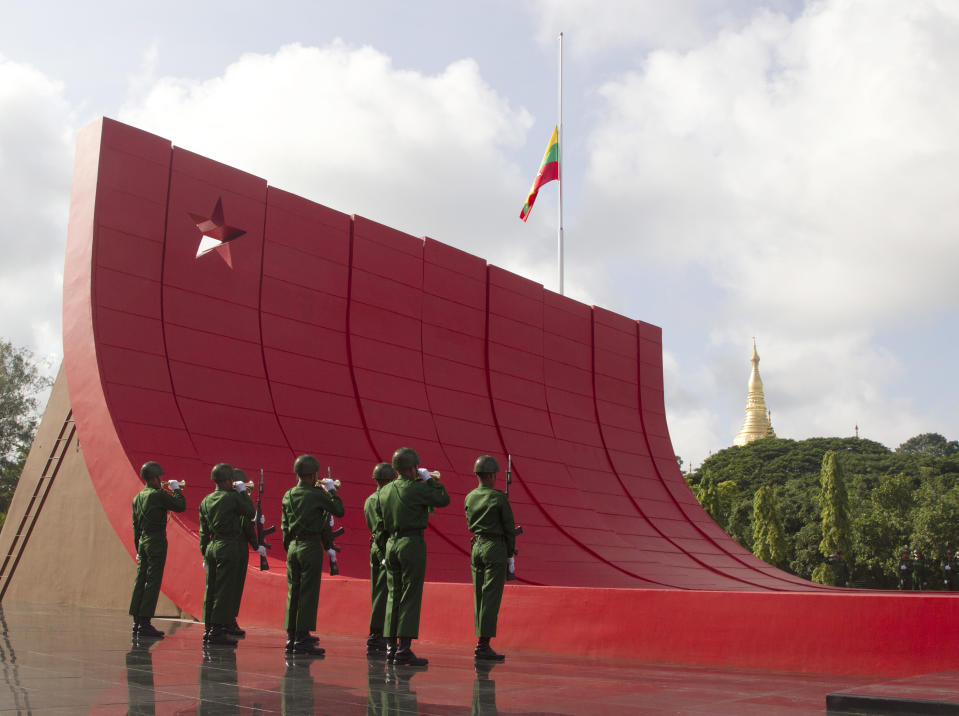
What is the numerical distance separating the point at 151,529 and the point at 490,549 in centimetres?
404

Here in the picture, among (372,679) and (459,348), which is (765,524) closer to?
(459,348)

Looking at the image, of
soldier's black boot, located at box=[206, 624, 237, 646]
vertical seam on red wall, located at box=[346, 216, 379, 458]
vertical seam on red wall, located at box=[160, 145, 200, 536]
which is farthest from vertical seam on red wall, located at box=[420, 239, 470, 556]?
soldier's black boot, located at box=[206, 624, 237, 646]

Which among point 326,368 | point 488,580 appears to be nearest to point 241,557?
point 488,580

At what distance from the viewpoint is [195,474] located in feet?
38.7

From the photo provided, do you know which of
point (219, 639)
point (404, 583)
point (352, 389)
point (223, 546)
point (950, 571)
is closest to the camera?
point (404, 583)

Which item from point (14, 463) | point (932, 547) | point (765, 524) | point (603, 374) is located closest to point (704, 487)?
point (765, 524)

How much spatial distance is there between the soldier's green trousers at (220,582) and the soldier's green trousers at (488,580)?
99.9 inches

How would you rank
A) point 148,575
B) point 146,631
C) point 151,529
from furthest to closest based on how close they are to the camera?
point 151,529, point 148,575, point 146,631

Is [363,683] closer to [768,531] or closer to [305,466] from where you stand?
[305,466]

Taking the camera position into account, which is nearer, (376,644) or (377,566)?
Answer: (376,644)

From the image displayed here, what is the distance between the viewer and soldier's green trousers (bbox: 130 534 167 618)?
9.14 meters

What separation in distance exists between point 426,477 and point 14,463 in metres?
28.1

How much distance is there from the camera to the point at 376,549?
7.83m

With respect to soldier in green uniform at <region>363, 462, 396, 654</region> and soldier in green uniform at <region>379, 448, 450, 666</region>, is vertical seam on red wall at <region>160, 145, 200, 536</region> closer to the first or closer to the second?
soldier in green uniform at <region>363, 462, 396, 654</region>
